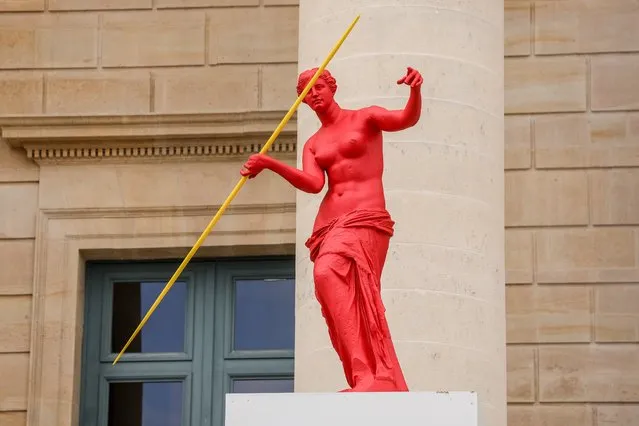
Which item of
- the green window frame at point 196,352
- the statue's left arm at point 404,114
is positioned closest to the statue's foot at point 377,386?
the statue's left arm at point 404,114

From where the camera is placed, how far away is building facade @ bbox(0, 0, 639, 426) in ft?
76.1

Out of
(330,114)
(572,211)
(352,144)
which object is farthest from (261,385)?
(352,144)

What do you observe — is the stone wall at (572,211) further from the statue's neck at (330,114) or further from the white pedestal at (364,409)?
the white pedestal at (364,409)

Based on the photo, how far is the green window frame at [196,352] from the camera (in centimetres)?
2377

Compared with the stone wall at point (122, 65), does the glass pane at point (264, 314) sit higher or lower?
lower

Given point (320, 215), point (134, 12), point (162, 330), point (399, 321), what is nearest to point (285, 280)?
point (162, 330)

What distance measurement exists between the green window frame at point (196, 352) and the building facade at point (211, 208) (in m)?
0.02

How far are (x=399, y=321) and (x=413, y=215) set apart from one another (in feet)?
2.94

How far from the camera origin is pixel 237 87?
24.1 metres

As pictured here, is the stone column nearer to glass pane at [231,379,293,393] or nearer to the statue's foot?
the statue's foot

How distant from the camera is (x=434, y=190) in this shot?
20.0 metres

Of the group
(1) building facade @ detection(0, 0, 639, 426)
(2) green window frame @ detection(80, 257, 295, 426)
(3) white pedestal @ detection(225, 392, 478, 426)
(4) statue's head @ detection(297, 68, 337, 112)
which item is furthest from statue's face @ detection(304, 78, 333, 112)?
(2) green window frame @ detection(80, 257, 295, 426)

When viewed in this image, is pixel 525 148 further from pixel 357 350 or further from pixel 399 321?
pixel 357 350

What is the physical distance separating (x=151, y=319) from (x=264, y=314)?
1.09 metres
